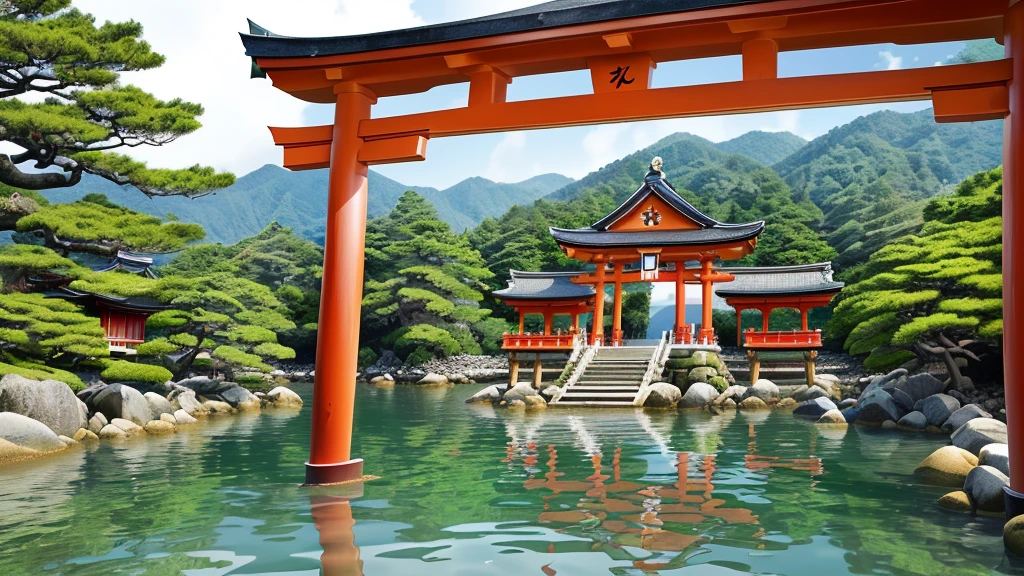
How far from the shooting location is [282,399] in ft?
64.4

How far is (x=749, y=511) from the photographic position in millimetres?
5836

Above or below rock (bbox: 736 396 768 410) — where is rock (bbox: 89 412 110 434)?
below

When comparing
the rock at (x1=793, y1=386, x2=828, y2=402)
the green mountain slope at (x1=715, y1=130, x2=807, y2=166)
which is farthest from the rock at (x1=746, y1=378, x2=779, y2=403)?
the green mountain slope at (x1=715, y1=130, x2=807, y2=166)

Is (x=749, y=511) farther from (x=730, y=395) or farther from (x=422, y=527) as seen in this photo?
(x=730, y=395)

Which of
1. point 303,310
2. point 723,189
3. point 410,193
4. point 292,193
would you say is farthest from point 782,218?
point 292,193

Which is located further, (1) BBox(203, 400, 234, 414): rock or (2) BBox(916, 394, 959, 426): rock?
(1) BBox(203, 400, 234, 414): rock

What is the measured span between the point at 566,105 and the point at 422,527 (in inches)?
138

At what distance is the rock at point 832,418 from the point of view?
13.8 metres

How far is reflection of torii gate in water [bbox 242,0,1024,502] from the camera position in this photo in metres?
5.21

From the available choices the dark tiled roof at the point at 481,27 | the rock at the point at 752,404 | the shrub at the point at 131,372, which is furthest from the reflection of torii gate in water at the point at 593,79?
the rock at the point at 752,404

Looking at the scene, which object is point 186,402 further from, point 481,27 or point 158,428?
point 481,27

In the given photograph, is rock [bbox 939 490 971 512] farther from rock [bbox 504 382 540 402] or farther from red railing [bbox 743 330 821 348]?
red railing [bbox 743 330 821 348]

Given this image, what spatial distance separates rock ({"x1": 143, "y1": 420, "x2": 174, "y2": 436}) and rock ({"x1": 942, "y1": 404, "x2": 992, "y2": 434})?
13.3m

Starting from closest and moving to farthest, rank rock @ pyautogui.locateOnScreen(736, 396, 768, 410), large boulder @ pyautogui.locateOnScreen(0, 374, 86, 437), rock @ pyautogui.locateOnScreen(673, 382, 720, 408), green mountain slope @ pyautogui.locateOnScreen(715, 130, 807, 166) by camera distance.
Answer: large boulder @ pyautogui.locateOnScreen(0, 374, 86, 437) → rock @ pyautogui.locateOnScreen(736, 396, 768, 410) → rock @ pyautogui.locateOnScreen(673, 382, 720, 408) → green mountain slope @ pyautogui.locateOnScreen(715, 130, 807, 166)
